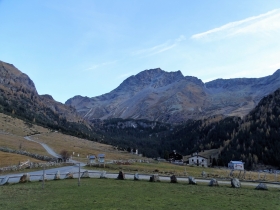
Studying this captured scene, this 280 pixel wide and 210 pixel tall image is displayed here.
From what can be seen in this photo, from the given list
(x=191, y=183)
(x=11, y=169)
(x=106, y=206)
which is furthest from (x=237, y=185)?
(x=11, y=169)

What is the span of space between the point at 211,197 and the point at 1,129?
193m

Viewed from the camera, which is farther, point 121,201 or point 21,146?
point 21,146

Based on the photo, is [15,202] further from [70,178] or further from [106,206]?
[70,178]

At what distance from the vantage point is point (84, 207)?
2323 cm

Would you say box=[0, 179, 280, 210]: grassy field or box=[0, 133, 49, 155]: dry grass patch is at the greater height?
box=[0, 133, 49, 155]: dry grass patch

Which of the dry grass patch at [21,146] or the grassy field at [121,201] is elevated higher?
the dry grass patch at [21,146]

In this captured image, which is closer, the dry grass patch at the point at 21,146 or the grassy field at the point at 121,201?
the grassy field at the point at 121,201

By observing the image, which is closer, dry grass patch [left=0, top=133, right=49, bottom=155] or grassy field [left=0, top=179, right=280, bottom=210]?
grassy field [left=0, top=179, right=280, bottom=210]

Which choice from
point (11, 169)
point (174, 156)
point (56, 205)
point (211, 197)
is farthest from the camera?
point (174, 156)

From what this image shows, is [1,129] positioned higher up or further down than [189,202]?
higher up

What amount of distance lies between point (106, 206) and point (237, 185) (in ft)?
78.5

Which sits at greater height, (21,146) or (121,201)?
(21,146)

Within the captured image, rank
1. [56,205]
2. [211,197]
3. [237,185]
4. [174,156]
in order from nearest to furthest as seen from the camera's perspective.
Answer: [56,205]
[211,197]
[237,185]
[174,156]

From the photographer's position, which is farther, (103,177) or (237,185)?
(103,177)
